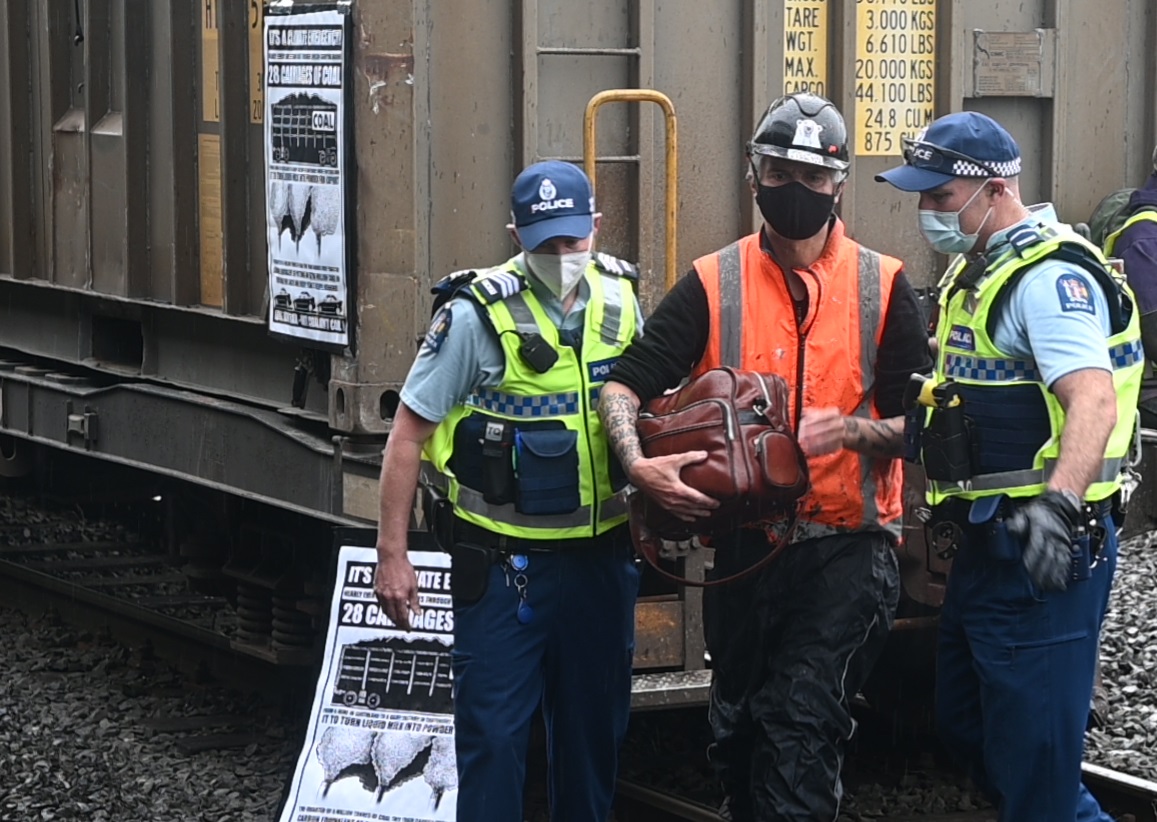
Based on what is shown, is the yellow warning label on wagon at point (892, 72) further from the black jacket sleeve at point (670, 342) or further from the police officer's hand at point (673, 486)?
the police officer's hand at point (673, 486)

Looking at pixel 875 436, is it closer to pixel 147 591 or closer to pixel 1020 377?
pixel 1020 377

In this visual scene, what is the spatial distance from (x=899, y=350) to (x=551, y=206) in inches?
35.4

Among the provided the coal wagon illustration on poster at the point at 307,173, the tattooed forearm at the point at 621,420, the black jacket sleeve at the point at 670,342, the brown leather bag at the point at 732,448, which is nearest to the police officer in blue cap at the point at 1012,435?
the brown leather bag at the point at 732,448

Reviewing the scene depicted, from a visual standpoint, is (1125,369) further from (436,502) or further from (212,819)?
(212,819)

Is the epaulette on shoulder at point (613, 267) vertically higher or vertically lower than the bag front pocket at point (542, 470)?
higher

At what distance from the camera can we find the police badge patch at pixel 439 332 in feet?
15.7

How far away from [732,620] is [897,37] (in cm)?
284

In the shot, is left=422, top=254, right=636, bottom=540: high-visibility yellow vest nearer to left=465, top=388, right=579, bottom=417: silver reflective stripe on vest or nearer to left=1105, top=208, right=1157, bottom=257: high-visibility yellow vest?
left=465, top=388, right=579, bottom=417: silver reflective stripe on vest

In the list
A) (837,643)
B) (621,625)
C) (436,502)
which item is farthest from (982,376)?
(436,502)

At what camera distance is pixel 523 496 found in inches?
188

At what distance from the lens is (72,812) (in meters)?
6.55

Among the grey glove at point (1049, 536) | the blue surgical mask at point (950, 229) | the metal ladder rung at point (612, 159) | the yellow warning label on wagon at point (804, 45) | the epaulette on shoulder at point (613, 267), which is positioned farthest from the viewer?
the yellow warning label on wagon at point (804, 45)

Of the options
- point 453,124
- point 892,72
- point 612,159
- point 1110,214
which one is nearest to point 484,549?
point 453,124

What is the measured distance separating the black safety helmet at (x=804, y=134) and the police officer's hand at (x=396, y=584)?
130 centimetres
